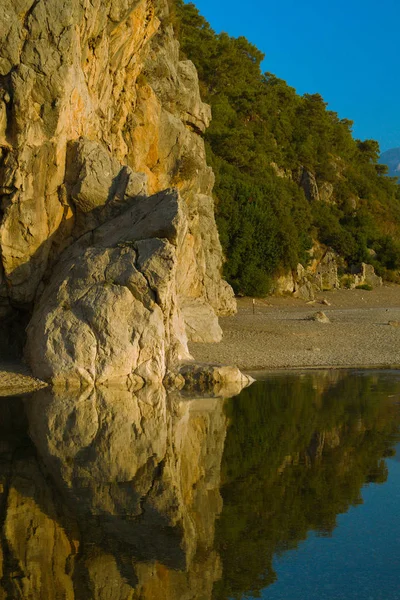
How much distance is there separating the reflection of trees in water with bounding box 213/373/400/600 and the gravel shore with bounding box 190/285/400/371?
11.8 ft

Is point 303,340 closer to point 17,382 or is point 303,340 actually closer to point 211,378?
point 211,378

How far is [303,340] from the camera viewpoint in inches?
1180

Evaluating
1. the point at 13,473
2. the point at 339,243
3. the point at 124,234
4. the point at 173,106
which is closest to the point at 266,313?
the point at 173,106

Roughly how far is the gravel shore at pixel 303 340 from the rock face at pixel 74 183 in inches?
81.8

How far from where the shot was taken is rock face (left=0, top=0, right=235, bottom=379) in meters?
21.1

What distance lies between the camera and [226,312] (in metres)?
39.4

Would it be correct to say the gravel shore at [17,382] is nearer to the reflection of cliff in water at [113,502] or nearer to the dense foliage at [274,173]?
the reflection of cliff in water at [113,502]

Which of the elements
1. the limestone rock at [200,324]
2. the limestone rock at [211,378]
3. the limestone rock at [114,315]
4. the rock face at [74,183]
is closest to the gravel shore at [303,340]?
the limestone rock at [200,324]

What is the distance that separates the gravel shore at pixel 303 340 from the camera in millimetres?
25786

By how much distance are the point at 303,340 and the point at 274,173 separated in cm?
3821

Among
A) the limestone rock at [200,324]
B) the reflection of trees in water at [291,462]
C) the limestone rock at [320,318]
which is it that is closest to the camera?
the reflection of trees in water at [291,462]

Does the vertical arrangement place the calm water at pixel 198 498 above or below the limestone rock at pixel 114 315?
below

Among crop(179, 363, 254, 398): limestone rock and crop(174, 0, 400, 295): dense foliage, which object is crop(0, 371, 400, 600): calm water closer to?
crop(179, 363, 254, 398): limestone rock

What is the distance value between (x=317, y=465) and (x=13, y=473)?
4878 millimetres
